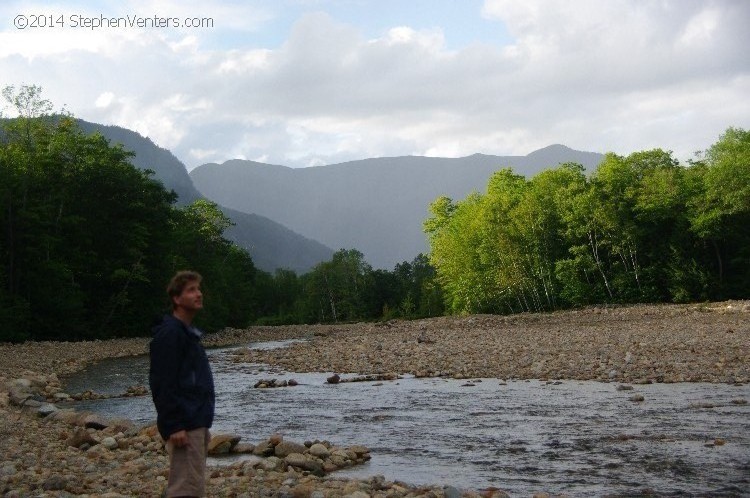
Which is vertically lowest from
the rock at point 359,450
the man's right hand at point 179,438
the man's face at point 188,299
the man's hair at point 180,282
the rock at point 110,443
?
the rock at point 359,450

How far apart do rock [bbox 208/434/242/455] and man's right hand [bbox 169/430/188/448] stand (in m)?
5.94

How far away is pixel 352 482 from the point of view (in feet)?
29.3

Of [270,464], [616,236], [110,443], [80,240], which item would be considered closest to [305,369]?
[110,443]

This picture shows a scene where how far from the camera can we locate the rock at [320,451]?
417 inches

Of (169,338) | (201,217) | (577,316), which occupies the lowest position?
(577,316)

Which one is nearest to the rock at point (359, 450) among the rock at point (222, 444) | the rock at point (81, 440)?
the rock at point (222, 444)

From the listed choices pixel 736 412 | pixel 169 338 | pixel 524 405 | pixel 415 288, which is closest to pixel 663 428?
pixel 736 412

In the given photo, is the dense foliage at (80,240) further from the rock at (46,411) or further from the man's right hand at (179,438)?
the man's right hand at (179,438)

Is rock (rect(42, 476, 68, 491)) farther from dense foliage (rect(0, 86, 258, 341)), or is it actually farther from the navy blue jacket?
dense foliage (rect(0, 86, 258, 341))

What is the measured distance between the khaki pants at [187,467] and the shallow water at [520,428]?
4179 millimetres

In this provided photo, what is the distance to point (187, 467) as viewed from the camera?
5.67 m

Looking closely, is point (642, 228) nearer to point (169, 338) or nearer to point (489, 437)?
point (489, 437)

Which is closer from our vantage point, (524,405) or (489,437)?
(489,437)

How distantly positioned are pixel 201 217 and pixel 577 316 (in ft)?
120
